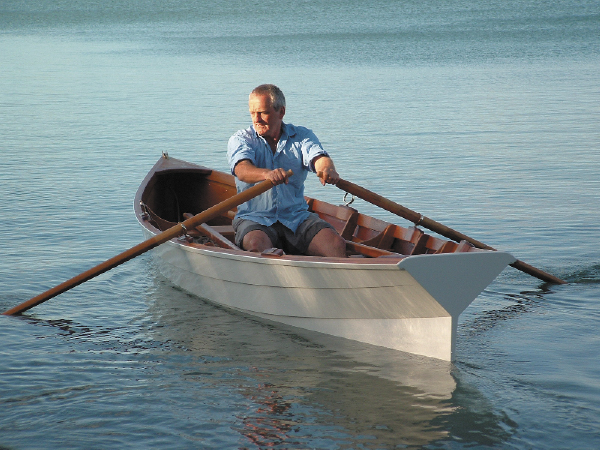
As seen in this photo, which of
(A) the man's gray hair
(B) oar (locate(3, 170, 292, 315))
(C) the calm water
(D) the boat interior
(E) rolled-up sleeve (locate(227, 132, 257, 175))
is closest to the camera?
(C) the calm water

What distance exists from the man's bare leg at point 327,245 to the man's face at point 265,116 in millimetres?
935

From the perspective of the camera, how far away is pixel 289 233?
6914mm

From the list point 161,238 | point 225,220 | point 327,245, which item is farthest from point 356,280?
point 225,220

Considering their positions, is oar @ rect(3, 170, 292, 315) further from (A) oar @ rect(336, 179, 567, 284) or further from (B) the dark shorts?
(A) oar @ rect(336, 179, 567, 284)

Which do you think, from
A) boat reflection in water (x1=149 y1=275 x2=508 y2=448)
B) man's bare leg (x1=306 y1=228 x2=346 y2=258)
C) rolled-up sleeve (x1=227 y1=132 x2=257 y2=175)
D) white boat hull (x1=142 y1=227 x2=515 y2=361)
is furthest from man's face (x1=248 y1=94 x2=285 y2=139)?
boat reflection in water (x1=149 y1=275 x2=508 y2=448)

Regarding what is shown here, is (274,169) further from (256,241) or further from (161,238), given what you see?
(161,238)

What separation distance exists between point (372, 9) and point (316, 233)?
4473 cm

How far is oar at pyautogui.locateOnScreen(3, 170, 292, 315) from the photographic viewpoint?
6.29 meters

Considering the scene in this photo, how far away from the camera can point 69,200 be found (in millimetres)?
11539

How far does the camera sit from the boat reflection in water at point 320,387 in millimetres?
4922

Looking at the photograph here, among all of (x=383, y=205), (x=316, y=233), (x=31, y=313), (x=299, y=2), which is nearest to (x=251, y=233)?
(x=316, y=233)

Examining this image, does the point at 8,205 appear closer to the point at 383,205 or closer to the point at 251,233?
the point at 251,233

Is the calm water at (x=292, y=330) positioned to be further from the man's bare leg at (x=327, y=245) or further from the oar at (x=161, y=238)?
the man's bare leg at (x=327, y=245)

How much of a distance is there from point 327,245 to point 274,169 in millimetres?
826
